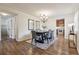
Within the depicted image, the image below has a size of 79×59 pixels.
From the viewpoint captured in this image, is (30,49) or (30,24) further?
(30,24)

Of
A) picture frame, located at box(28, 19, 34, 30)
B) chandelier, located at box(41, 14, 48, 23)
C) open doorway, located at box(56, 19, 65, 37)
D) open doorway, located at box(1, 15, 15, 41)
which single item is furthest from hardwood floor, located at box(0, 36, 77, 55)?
chandelier, located at box(41, 14, 48, 23)

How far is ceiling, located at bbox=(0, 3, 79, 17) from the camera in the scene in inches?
87.0

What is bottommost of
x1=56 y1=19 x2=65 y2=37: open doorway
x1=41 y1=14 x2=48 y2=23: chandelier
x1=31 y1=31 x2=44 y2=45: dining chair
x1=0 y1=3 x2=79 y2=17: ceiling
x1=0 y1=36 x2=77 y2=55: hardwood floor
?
x1=0 y1=36 x2=77 y2=55: hardwood floor

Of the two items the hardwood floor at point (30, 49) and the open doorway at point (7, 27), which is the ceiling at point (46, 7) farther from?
the hardwood floor at point (30, 49)

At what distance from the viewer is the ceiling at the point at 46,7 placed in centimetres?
221

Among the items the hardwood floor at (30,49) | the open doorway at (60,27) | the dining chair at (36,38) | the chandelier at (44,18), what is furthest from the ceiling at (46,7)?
the hardwood floor at (30,49)

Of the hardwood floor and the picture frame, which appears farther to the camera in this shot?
the picture frame

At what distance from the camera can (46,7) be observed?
88.2 inches

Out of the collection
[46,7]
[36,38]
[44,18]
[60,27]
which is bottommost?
[36,38]

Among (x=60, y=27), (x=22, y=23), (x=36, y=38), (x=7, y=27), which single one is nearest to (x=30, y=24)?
(x=22, y=23)

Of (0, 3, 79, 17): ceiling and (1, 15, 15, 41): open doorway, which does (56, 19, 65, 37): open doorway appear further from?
(1, 15, 15, 41): open doorway

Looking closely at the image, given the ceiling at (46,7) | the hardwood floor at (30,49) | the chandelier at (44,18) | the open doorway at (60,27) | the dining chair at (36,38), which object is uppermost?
the ceiling at (46,7)

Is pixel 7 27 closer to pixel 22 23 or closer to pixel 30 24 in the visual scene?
pixel 22 23

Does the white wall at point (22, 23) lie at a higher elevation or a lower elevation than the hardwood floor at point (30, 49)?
higher
